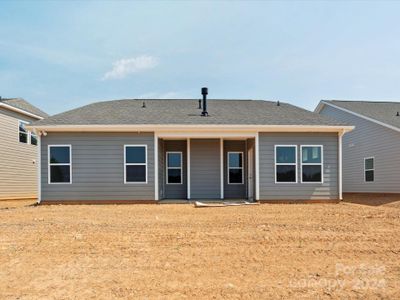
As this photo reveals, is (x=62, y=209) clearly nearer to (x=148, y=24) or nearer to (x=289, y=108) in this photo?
(x=148, y=24)

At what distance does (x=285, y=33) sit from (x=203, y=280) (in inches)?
438

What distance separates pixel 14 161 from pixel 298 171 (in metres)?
14.2

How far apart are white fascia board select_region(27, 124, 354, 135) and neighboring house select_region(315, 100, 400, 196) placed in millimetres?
4812

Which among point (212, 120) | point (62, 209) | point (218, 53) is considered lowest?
point (62, 209)

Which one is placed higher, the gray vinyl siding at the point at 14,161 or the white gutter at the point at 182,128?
the white gutter at the point at 182,128

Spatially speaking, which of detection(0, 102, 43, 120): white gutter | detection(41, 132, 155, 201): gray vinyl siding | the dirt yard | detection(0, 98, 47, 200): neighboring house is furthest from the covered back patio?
detection(0, 102, 43, 120): white gutter

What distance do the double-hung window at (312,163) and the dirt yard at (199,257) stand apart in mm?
4000

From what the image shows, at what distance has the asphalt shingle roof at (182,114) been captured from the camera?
13477 mm

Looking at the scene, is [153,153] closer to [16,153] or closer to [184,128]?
[184,128]

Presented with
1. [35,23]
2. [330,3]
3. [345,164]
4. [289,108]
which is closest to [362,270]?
[330,3]

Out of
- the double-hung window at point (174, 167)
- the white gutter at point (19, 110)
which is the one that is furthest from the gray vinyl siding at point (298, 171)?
the white gutter at point (19, 110)

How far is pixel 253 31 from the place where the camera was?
45.1ft

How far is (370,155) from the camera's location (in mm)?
18156

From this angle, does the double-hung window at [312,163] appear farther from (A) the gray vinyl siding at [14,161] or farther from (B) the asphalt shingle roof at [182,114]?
(A) the gray vinyl siding at [14,161]
